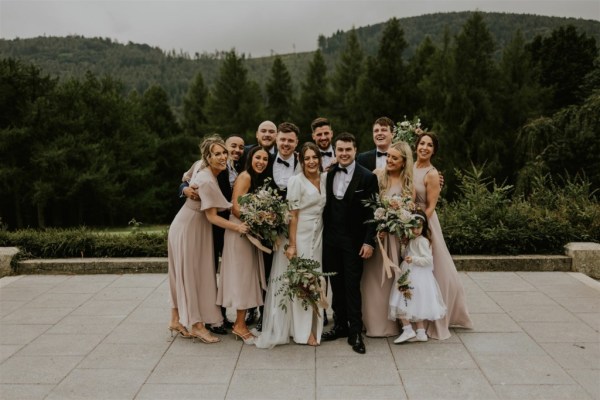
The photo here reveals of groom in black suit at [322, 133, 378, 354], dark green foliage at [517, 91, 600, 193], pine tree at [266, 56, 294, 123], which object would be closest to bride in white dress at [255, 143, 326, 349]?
groom in black suit at [322, 133, 378, 354]

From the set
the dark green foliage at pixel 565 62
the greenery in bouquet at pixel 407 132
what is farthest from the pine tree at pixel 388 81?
the greenery in bouquet at pixel 407 132

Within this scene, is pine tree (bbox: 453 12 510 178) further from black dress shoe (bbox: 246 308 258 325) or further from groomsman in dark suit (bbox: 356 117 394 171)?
black dress shoe (bbox: 246 308 258 325)

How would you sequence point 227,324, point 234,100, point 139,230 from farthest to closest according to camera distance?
point 234,100 < point 139,230 < point 227,324

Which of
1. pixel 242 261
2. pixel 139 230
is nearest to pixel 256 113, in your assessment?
pixel 139 230

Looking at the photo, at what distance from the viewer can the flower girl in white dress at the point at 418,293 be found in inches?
216

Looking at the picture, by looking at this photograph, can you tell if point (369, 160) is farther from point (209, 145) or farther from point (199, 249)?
point (199, 249)

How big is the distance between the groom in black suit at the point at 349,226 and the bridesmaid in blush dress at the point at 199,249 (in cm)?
93

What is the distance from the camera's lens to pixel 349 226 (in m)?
5.43

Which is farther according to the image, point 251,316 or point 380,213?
point 251,316

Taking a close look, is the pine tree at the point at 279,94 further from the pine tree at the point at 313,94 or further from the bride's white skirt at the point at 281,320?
the bride's white skirt at the point at 281,320

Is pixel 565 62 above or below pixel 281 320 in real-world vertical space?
above

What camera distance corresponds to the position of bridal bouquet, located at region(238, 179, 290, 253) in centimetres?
524

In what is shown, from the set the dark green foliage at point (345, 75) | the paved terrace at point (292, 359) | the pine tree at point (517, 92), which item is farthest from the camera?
the dark green foliage at point (345, 75)

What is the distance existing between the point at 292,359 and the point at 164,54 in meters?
142
